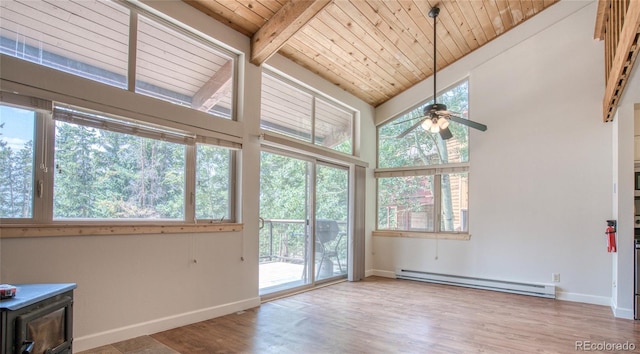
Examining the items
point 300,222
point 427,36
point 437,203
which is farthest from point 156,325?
point 427,36

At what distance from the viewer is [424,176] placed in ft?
19.7

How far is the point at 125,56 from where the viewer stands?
3178 millimetres

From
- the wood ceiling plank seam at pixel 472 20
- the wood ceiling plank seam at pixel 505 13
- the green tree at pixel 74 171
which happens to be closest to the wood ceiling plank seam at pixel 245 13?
the green tree at pixel 74 171

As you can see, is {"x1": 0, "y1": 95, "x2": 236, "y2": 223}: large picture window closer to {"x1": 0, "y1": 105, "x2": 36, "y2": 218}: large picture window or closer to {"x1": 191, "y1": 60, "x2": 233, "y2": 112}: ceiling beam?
{"x1": 0, "y1": 105, "x2": 36, "y2": 218}: large picture window

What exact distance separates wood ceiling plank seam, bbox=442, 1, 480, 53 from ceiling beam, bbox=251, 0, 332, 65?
1902mm

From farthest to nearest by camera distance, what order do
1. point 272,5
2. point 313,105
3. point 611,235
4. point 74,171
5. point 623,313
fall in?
1. point 313,105
2. point 611,235
3. point 623,313
4. point 272,5
5. point 74,171

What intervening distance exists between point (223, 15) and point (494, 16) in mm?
3723

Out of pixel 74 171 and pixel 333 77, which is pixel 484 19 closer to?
pixel 333 77

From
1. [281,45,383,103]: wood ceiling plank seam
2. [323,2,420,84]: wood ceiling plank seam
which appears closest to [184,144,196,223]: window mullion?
[281,45,383,103]: wood ceiling plank seam

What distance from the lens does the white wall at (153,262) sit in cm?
262

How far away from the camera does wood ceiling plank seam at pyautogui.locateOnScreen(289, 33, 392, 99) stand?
4562mm

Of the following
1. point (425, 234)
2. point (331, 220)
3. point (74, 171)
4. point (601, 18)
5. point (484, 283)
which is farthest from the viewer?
point (425, 234)

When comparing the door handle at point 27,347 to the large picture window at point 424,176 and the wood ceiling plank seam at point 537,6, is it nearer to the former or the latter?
the large picture window at point 424,176

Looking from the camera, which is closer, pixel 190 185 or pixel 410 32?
pixel 190 185
